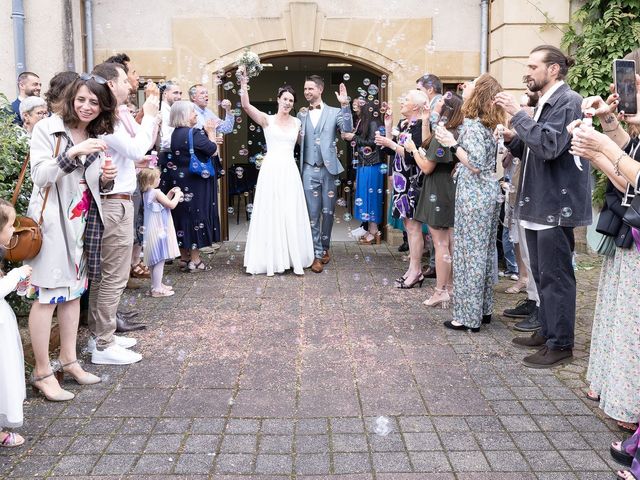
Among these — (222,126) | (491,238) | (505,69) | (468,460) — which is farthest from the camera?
(505,69)

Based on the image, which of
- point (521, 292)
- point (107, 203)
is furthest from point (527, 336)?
point (107, 203)

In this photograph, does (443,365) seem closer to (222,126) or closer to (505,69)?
(222,126)

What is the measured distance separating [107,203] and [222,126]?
3.59 m

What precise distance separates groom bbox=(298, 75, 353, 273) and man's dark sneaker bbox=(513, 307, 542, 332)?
2931mm

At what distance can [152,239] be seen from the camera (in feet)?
21.6

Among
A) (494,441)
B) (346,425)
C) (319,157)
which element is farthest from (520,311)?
(319,157)

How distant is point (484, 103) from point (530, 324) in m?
1.89

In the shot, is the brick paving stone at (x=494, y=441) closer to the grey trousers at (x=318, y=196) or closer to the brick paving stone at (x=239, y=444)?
the brick paving stone at (x=239, y=444)

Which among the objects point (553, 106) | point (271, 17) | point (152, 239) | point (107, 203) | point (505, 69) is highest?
point (271, 17)

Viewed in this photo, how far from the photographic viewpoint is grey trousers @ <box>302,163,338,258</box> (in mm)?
8141

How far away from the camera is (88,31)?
9.70 meters

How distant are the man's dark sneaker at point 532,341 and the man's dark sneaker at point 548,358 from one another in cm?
33

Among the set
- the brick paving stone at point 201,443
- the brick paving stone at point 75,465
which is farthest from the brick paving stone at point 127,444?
the brick paving stone at point 201,443

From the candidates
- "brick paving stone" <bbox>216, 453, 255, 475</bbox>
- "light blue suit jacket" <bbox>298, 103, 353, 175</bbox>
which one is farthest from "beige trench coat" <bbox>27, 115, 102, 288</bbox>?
"light blue suit jacket" <bbox>298, 103, 353, 175</bbox>
